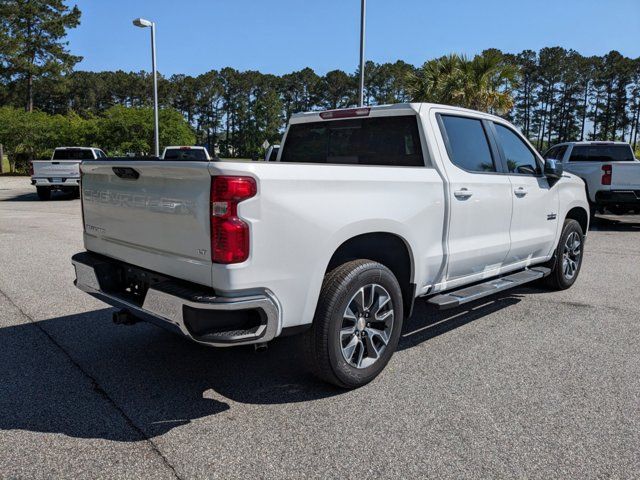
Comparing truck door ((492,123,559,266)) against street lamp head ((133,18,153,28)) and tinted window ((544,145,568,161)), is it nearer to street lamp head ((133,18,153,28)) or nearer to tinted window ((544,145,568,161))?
tinted window ((544,145,568,161))

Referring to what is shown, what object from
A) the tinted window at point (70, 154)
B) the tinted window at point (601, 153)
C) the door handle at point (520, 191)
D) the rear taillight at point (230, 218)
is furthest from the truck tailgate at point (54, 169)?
the rear taillight at point (230, 218)

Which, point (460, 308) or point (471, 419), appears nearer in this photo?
point (471, 419)

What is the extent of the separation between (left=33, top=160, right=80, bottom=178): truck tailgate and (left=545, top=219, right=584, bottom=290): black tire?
53.5ft

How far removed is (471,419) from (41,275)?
5900 millimetres

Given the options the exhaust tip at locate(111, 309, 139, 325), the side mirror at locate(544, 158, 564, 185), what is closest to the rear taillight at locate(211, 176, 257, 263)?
the exhaust tip at locate(111, 309, 139, 325)

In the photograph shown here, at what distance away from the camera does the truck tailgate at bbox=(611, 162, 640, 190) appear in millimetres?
12016

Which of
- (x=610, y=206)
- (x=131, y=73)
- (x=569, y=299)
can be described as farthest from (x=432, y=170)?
(x=131, y=73)

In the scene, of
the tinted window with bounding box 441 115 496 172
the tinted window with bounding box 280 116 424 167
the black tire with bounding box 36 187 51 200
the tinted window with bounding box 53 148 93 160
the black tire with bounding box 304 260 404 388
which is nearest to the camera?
the black tire with bounding box 304 260 404 388

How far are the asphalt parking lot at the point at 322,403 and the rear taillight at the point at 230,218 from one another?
1.02 metres

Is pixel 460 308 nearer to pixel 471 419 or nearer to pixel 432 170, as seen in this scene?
pixel 432 170

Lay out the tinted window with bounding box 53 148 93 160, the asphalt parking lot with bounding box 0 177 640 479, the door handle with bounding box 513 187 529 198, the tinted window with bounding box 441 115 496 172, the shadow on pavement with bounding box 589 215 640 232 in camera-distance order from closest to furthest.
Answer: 1. the asphalt parking lot with bounding box 0 177 640 479
2. the tinted window with bounding box 441 115 496 172
3. the door handle with bounding box 513 187 529 198
4. the shadow on pavement with bounding box 589 215 640 232
5. the tinted window with bounding box 53 148 93 160

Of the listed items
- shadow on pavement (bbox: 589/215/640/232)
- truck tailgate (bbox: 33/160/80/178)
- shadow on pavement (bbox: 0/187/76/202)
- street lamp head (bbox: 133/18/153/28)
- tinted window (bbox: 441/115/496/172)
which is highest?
street lamp head (bbox: 133/18/153/28)

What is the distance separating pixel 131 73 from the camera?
97438mm

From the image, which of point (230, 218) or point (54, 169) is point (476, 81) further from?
point (230, 218)
